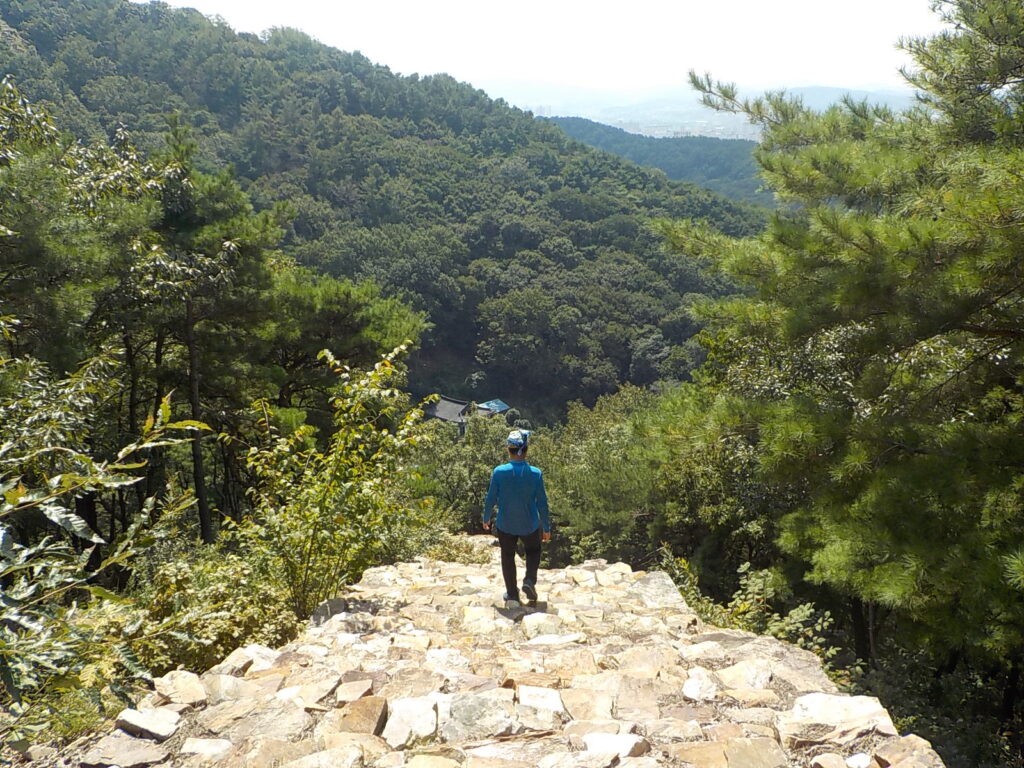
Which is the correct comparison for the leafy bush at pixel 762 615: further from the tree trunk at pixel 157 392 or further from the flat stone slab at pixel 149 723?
the tree trunk at pixel 157 392

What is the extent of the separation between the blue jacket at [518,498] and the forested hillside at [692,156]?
10401cm

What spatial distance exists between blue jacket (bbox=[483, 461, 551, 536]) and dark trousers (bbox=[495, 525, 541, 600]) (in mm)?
60

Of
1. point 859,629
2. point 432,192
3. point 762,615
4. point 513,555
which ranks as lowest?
point 859,629

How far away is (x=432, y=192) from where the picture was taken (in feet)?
221

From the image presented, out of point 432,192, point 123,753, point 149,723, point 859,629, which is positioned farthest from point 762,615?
point 432,192

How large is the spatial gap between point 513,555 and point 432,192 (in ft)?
217

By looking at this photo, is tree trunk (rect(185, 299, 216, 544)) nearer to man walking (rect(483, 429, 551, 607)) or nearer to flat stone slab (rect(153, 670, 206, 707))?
man walking (rect(483, 429, 551, 607))

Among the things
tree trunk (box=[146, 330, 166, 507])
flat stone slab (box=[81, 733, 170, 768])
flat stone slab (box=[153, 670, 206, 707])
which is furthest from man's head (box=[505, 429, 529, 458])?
tree trunk (box=[146, 330, 166, 507])

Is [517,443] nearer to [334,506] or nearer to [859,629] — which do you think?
[334,506]

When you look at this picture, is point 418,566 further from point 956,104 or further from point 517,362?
point 517,362

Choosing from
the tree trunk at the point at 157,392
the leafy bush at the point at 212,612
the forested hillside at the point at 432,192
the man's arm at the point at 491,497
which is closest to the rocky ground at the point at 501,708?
the leafy bush at the point at 212,612

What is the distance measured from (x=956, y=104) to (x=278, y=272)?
35.9ft

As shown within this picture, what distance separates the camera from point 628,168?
252 ft

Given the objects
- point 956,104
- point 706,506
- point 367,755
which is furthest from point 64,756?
point 706,506
